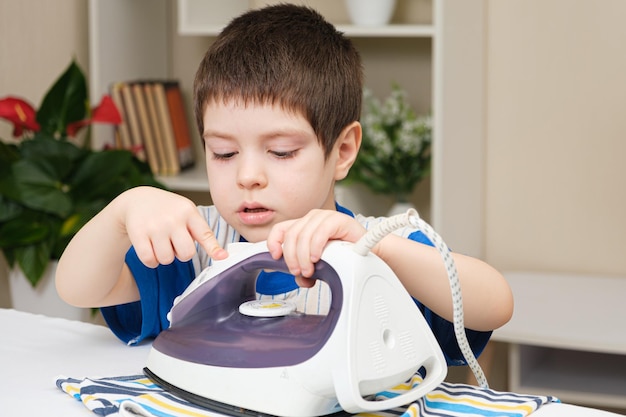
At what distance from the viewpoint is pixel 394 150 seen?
7.91 ft

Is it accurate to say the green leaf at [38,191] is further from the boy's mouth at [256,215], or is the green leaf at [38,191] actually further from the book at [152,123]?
the boy's mouth at [256,215]

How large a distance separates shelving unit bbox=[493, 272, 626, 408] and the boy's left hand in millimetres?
1001

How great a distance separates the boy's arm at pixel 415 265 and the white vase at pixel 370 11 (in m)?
1.42

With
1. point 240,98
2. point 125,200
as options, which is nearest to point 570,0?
point 240,98

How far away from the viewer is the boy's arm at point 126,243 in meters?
0.95

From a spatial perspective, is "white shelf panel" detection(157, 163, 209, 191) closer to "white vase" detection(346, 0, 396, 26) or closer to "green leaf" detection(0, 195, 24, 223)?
"green leaf" detection(0, 195, 24, 223)

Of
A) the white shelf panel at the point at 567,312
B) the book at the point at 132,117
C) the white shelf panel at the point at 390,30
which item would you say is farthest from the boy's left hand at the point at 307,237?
the book at the point at 132,117

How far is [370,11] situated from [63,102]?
84cm

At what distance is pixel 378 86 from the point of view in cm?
261

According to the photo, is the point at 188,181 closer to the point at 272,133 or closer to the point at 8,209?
the point at 8,209

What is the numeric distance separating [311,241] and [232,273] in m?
0.12

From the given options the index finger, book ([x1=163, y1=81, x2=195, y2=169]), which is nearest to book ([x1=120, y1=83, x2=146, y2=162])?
book ([x1=163, y1=81, x2=195, y2=169])

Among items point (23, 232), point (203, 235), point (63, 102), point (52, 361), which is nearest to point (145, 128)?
point (63, 102)

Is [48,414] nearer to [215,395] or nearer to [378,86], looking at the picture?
[215,395]
